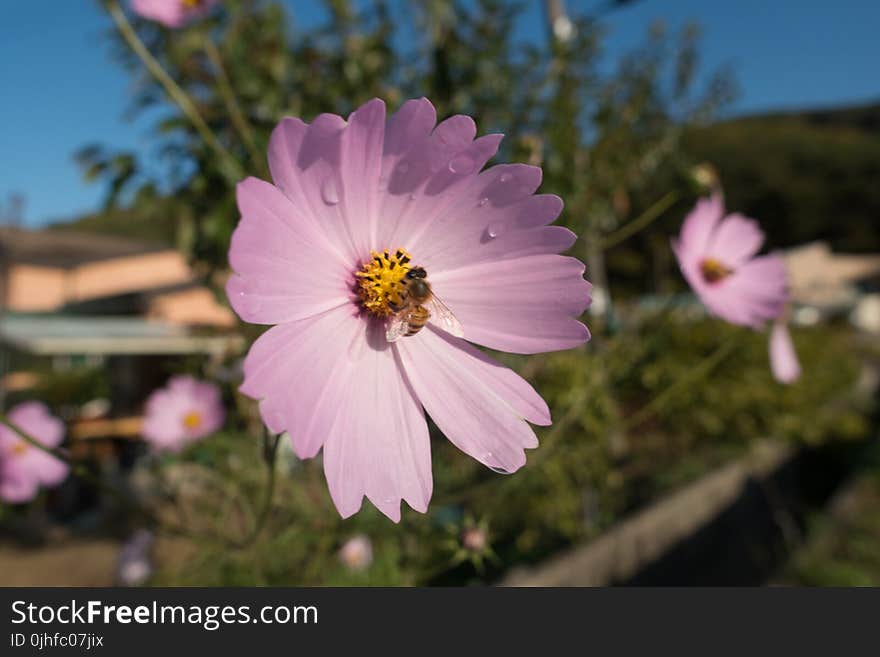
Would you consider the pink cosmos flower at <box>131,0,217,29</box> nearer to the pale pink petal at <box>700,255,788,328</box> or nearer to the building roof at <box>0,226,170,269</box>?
the pale pink petal at <box>700,255,788,328</box>

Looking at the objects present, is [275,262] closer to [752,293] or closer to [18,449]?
[752,293]

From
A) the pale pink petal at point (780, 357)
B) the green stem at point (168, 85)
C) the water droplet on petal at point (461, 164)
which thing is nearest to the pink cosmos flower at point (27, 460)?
the green stem at point (168, 85)

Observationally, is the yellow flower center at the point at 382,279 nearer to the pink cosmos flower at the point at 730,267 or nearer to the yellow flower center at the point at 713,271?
the pink cosmos flower at the point at 730,267

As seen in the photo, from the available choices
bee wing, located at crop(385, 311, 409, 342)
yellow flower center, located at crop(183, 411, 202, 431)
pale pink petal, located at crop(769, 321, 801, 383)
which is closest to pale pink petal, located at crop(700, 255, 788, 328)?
pale pink petal, located at crop(769, 321, 801, 383)

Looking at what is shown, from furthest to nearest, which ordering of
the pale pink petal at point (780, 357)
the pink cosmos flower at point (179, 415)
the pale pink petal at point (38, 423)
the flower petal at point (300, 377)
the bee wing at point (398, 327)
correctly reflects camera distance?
the pink cosmos flower at point (179, 415)
the pale pink petal at point (38, 423)
the pale pink petal at point (780, 357)
the bee wing at point (398, 327)
the flower petal at point (300, 377)

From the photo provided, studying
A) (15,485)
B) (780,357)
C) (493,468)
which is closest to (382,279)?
(493,468)

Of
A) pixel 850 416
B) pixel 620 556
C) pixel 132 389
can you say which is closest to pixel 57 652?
pixel 620 556
